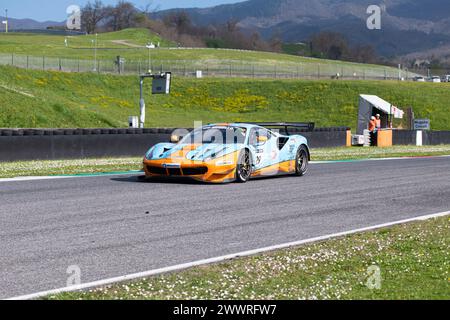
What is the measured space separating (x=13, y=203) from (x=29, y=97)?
110 feet

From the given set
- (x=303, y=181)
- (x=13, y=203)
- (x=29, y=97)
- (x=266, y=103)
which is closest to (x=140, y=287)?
(x=13, y=203)

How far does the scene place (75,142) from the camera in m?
22.2

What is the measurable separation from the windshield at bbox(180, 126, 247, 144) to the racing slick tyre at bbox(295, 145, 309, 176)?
5.54ft

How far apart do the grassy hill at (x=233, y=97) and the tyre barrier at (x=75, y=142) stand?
30107mm

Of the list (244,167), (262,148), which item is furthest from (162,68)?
(244,167)

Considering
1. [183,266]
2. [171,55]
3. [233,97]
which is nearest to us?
[183,266]

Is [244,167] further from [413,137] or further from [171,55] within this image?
[171,55]

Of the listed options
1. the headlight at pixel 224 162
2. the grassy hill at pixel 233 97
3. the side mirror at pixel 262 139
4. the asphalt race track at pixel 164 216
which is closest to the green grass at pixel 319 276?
the asphalt race track at pixel 164 216

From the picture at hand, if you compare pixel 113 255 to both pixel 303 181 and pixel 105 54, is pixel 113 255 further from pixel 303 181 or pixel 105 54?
pixel 105 54

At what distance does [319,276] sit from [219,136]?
9.16 meters

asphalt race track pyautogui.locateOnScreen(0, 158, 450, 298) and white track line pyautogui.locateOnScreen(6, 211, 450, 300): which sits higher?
asphalt race track pyautogui.locateOnScreen(0, 158, 450, 298)

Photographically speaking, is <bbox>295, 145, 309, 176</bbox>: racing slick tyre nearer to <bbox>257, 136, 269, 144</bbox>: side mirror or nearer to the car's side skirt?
the car's side skirt

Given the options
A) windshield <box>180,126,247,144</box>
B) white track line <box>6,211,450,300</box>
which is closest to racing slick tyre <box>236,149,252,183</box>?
windshield <box>180,126,247,144</box>

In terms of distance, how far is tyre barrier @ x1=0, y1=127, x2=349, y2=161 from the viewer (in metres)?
20.6
